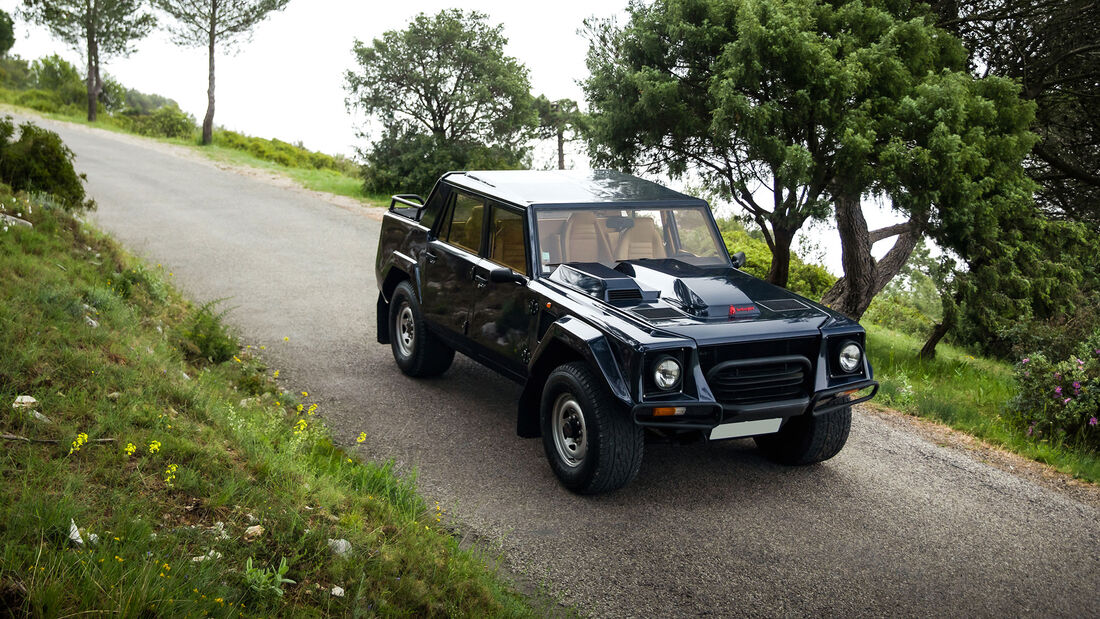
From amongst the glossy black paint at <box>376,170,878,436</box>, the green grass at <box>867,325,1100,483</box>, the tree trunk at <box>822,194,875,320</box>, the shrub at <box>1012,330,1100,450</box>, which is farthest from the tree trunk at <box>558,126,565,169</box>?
the shrub at <box>1012,330,1100,450</box>

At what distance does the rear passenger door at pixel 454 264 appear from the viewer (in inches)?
272

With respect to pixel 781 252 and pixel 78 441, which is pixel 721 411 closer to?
pixel 78 441

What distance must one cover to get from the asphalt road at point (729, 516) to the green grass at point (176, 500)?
1.58 ft

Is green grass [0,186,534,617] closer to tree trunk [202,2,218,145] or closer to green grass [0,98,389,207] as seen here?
green grass [0,98,389,207]

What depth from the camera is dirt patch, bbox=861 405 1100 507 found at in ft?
21.0

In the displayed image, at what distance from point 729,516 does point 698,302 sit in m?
1.37

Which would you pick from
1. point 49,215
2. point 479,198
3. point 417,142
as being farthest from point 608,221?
point 417,142

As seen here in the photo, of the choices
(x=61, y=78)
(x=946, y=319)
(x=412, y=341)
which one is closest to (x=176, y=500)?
(x=412, y=341)

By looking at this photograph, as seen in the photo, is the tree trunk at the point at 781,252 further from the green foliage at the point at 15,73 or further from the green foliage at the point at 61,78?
the green foliage at the point at 15,73

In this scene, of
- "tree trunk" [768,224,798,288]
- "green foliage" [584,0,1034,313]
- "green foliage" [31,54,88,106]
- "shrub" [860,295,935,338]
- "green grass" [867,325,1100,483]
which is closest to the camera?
"green grass" [867,325,1100,483]

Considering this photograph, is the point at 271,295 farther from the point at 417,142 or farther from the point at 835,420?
the point at 417,142

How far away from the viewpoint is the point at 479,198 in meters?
7.09

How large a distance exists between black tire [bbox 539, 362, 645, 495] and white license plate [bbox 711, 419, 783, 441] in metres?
0.47

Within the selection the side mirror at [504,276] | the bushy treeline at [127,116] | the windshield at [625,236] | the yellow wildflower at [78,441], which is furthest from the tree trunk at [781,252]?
the bushy treeline at [127,116]
